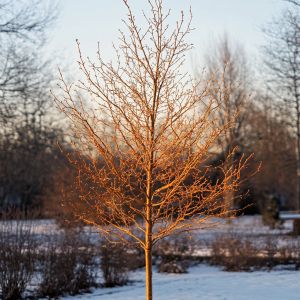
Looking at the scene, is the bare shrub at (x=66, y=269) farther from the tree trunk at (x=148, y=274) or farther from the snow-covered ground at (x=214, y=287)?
the tree trunk at (x=148, y=274)

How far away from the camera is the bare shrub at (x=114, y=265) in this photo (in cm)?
1197

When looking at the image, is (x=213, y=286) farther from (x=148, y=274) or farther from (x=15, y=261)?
(x=148, y=274)

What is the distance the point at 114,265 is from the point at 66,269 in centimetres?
133

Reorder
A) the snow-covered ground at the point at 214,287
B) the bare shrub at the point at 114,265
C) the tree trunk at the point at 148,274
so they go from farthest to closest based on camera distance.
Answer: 1. the bare shrub at the point at 114,265
2. the snow-covered ground at the point at 214,287
3. the tree trunk at the point at 148,274

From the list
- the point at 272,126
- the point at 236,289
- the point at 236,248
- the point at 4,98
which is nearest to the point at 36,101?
the point at 4,98

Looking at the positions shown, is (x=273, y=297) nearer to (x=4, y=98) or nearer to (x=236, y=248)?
(x=236, y=248)

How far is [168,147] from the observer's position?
6.50 metres

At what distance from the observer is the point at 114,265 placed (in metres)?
12.1

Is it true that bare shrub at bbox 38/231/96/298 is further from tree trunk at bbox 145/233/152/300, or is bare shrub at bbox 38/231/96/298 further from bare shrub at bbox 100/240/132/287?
tree trunk at bbox 145/233/152/300

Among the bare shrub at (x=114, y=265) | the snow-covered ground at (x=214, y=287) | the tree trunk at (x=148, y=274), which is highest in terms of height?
the tree trunk at (x=148, y=274)

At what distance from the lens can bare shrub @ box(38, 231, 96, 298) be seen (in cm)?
1078

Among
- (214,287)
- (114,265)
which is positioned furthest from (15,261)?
(214,287)

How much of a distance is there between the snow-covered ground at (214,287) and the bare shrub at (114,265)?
0.32 m

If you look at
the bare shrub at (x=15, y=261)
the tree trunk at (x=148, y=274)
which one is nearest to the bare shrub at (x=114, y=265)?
the bare shrub at (x=15, y=261)
